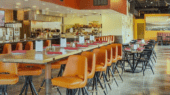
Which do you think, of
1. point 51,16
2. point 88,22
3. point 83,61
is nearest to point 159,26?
point 88,22

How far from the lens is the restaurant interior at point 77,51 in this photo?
156 inches

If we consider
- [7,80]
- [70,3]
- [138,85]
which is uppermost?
[70,3]

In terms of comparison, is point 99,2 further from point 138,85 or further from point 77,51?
point 77,51

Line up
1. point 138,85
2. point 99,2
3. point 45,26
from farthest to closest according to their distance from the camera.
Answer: point 45,26 → point 99,2 → point 138,85

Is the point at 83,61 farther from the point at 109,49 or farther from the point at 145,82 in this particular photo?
the point at 145,82

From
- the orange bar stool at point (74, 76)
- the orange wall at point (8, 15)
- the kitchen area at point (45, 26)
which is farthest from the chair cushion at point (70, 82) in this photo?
the orange wall at point (8, 15)

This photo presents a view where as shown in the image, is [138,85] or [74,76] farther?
[138,85]

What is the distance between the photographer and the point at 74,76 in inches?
154

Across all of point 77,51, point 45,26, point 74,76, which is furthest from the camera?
point 45,26

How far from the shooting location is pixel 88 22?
54.2 feet

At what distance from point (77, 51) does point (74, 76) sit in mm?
1340

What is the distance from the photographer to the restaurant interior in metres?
3.97

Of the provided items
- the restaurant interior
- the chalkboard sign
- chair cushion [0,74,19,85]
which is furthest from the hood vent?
chair cushion [0,74,19,85]

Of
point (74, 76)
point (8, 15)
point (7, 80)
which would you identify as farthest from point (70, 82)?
point (8, 15)
